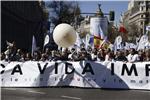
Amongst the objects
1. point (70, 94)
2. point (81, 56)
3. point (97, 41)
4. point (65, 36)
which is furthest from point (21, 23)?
point (70, 94)

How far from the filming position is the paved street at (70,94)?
15691mm

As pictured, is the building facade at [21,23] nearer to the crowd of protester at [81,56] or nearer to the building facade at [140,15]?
the crowd of protester at [81,56]

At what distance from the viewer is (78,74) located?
19281 mm

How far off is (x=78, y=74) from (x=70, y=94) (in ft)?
8.30

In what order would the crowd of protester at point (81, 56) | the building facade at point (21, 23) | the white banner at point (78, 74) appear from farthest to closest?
1. the building facade at point (21, 23)
2. the crowd of protester at point (81, 56)
3. the white banner at point (78, 74)

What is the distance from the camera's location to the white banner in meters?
19.1

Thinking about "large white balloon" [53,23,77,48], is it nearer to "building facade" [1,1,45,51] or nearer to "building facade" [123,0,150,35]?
"building facade" [1,1,45,51]

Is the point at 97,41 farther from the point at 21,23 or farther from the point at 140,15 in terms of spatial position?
the point at 140,15

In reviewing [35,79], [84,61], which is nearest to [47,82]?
[35,79]

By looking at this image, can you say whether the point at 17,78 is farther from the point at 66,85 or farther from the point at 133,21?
the point at 133,21

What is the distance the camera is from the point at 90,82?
1919 cm

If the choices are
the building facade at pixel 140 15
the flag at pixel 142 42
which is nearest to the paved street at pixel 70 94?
the flag at pixel 142 42

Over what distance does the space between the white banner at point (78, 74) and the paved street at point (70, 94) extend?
0.73 metres

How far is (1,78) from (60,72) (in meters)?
2.30
